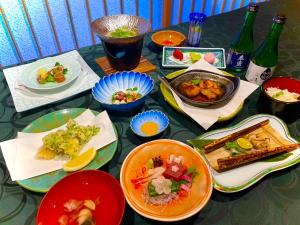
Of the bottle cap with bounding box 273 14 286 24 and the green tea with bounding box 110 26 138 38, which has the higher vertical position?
the bottle cap with bounding box 273 14 286 24

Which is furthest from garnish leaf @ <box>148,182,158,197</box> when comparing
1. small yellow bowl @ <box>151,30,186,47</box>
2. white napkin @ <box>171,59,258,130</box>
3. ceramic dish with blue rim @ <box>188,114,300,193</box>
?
small yellow bowl @ <box>151,30,186,47</box>

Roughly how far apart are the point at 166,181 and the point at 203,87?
0.61m

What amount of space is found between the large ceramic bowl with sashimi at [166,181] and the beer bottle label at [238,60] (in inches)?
30.7

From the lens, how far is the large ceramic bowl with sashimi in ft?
2.49

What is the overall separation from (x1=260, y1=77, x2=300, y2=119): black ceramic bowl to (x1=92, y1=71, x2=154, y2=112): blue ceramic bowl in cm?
55

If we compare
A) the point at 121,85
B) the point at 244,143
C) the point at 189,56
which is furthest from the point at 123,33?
the point at 244,143

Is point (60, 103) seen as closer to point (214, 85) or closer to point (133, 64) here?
point (133, 64)

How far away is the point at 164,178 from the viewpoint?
86cm

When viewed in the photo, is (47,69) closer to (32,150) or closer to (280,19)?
(32,150)

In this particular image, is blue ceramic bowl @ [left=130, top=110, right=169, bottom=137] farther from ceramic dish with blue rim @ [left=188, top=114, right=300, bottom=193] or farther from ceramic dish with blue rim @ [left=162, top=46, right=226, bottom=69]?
ceramic dish with blue rim @ [left=162, top=46, right=226, bottom=69]

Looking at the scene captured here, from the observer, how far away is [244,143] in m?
0.98

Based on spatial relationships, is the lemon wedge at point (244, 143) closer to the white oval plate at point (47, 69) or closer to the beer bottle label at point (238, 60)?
the beer bottle label at point (238, 60)

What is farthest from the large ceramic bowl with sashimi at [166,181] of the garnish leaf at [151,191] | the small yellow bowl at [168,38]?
the small yellow bowl at [168,38]

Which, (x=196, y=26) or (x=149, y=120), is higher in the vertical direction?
(x=196, y=26)
